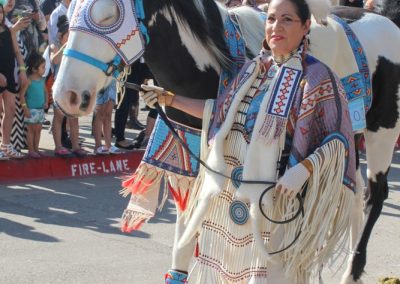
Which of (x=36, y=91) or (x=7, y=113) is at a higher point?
(x=36, y=91)

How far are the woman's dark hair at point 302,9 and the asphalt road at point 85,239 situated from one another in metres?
2.37

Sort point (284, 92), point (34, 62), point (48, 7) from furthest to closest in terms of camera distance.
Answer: point (48, 7) → point (34, 62) → point (284, 92)

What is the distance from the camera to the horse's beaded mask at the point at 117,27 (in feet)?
12.6

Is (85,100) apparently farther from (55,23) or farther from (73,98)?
(55,23)

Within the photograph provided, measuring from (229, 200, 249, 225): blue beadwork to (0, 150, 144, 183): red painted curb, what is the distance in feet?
16.2

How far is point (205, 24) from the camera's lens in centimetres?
416

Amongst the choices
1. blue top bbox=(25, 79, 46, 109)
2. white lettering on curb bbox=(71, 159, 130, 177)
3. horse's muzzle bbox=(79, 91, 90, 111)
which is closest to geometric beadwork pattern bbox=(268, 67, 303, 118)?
horse's muzzle bbox=(79, 91, 90, 111)

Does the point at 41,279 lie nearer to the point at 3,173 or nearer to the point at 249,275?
the point at 249,275

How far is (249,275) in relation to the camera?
353 centimetres

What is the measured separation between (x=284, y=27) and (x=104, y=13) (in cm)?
92

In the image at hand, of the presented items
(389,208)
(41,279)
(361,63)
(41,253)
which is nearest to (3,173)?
(41,253)

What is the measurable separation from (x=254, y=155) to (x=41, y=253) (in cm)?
276

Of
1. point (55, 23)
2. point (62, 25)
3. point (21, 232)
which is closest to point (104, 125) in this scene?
point (62, 25)

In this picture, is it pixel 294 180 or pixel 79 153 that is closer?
pixel 294 180
